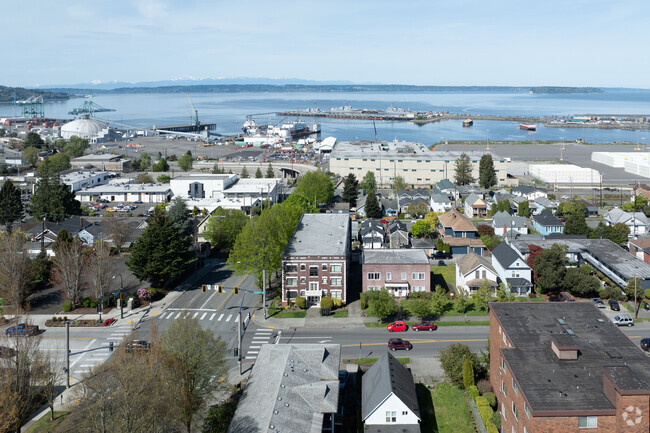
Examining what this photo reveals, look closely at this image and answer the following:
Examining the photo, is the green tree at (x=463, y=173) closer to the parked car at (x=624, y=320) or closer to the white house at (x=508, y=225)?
the white house at (x=508, y=225)

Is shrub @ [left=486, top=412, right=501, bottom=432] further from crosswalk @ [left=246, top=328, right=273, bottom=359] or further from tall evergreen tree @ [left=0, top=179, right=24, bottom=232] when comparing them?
tall evergreen tree @ [left=0, top=179, right=24, bottom=232]

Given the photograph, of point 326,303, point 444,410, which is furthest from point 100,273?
point 444,410

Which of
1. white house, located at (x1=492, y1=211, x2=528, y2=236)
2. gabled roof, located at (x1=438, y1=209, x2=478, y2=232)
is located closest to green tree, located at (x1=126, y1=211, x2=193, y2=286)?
gabled roof, located at (x1=438, y1=209, x2=478, y2=232)

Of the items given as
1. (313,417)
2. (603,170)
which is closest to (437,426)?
(313,417)

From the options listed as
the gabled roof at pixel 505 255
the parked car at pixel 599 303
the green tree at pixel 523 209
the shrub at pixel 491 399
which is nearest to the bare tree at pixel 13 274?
the shrub at pixel 491 399

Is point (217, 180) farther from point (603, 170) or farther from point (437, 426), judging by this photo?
point (603, 170)

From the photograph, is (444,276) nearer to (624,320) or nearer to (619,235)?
(624,320)
